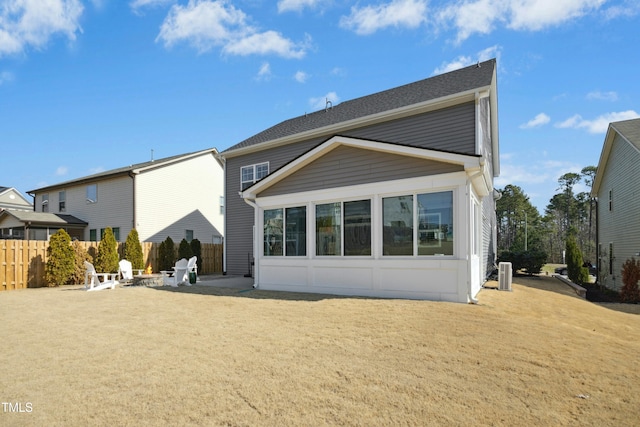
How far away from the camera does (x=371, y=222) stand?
920cm

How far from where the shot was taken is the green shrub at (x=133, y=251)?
1741 centimetres

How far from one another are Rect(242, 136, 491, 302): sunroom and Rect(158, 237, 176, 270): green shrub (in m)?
9.60

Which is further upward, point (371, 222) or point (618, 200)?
point (618, 200)

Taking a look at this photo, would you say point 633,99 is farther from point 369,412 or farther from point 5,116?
point 5,116

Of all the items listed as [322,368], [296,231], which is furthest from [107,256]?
[322,368]

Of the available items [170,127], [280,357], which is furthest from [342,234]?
[170,127]

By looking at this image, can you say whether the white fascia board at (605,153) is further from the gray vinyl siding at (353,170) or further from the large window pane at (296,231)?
the large window pane at (296,231)

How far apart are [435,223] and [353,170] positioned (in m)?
2.62

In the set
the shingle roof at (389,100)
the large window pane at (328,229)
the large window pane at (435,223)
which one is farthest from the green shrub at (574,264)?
the large window pane at (328,229)

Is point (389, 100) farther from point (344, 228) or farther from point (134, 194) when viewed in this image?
point (134, 194)

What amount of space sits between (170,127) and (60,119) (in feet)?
22.1

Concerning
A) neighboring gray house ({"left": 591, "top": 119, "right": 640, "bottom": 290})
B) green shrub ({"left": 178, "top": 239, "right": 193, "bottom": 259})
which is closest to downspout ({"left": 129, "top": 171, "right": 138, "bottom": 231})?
green shrub ({"left": 178, "top": 239, "right": 193, "bottom": 259})

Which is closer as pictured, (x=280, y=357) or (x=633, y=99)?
(x=280, y=357)

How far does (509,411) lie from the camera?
3170 millimetres
